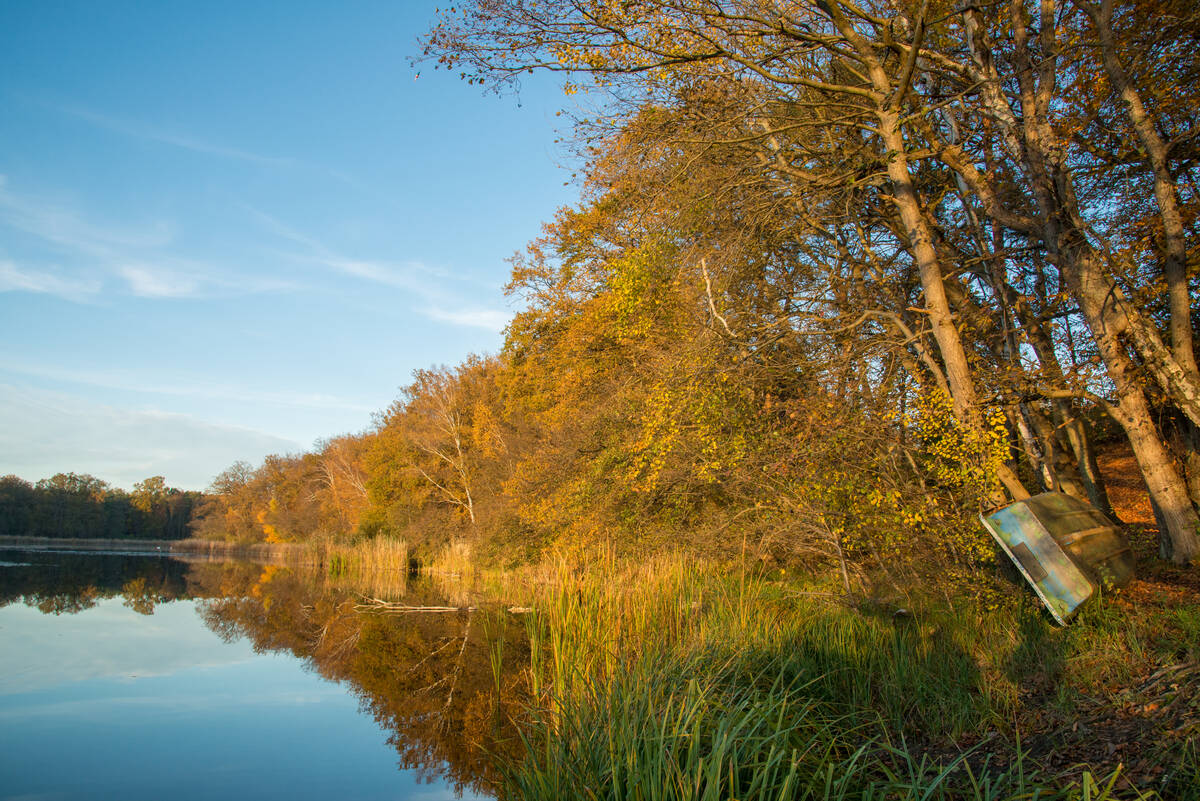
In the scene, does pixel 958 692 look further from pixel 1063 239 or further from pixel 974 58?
pixel 974 58

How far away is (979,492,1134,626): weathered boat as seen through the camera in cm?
532

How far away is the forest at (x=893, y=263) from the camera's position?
6.50 metres

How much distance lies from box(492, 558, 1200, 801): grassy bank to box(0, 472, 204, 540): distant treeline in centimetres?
7194

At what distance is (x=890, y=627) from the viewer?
586 centimetres

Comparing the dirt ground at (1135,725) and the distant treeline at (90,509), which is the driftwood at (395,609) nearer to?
the dirt ground at (1135,725)

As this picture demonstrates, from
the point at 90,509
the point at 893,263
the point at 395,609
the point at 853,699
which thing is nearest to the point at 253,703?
the point at 395,609

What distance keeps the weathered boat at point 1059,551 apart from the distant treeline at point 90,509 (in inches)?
2936

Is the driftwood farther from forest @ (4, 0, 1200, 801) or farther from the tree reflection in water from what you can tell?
forest @ (4, 0, 1200, 801)

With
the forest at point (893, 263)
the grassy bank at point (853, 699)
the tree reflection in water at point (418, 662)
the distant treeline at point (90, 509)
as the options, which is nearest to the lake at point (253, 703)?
the tree reflection in water at point (418, 662)

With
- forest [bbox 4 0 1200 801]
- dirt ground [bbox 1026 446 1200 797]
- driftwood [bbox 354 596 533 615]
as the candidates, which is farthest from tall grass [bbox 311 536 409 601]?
dirt ground [bbox 1026 446 1200 797]

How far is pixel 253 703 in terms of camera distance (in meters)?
8.33

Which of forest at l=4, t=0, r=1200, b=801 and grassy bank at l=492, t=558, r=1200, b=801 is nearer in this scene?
grassy bank at l=492, t=558, r=1200, b=801

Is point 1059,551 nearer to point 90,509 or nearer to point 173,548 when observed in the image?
point 173,548

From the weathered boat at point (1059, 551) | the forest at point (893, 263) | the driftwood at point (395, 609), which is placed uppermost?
the forest at point (893, 263)
